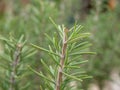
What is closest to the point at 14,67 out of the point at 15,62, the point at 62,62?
the point at 15,62

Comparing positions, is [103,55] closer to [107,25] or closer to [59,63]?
[107,25]

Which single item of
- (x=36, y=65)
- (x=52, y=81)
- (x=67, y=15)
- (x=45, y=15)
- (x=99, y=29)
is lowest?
(x=52, y=81)

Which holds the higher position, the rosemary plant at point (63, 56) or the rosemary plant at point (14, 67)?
the rosemary plant at point (14, 67)

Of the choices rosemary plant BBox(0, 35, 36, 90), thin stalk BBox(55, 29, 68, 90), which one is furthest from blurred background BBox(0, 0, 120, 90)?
thin stalk BBox(55, 29, 68, 90)

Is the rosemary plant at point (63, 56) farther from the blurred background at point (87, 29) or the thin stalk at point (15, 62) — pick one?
the blurred background at point (87, 29)

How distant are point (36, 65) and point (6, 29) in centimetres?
15

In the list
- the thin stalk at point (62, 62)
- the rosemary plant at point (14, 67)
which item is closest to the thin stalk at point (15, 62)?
the rosemary plant at point (14, 67)

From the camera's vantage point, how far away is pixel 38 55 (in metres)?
0.74

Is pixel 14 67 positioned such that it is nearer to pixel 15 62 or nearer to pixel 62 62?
pixel 15 62

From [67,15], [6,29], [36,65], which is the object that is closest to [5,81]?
[36,65]

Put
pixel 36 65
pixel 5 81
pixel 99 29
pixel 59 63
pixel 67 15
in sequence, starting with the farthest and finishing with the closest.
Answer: pixel 67 15, pixel 99 29, pixel 36 65, pixel 5 81, pixel 59 63

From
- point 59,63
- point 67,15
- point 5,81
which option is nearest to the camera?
point 59,63

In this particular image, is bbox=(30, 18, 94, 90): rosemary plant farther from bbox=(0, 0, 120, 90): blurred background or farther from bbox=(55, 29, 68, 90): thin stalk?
bbox=(0, 0, 120, 90): blurred background

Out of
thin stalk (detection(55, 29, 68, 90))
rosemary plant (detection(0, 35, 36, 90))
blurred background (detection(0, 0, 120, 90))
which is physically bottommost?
thin stalk (detection(55, 29, 68, 90))
